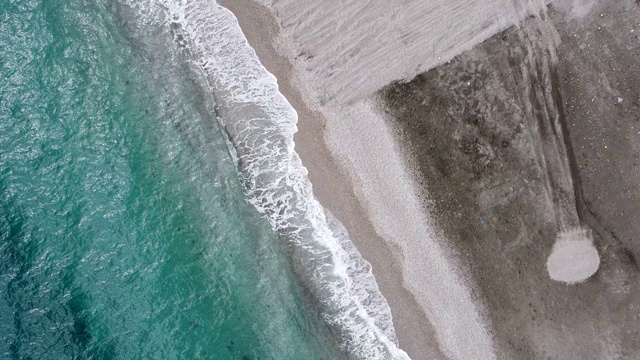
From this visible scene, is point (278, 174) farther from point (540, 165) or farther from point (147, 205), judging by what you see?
point (540, 165)

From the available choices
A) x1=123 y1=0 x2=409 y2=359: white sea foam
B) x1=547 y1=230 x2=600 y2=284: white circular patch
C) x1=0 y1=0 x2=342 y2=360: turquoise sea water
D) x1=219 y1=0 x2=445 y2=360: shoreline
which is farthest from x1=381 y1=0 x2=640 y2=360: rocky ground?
x1=0 y1=0 x2=342 y2=360: turquoise sea water

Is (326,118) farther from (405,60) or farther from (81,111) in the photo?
(81,111)

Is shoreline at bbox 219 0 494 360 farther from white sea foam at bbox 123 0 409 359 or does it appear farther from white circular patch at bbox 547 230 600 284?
white circular patch at bbox 547 230 600 284

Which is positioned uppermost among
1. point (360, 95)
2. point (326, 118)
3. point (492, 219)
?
point (360, 95)

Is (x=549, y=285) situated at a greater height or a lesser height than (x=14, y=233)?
greater

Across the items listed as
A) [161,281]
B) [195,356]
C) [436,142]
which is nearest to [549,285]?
[436,142]

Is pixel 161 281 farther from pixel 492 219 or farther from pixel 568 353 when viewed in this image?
pixel 568 353

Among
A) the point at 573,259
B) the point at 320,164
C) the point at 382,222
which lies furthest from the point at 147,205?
the point at 573,259
